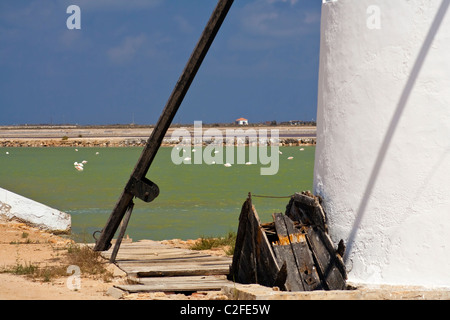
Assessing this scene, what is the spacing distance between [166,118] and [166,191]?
15.1 m

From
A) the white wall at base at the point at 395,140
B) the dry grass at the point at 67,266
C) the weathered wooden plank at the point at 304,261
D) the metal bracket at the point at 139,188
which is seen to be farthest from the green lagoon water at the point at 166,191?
the white wall at base at the point at 395,140

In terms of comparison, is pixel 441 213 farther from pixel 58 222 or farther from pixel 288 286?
pixel 58 222

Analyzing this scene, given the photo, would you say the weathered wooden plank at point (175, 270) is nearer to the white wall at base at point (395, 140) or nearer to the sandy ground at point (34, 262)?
the sandy ground at point (34, 262)

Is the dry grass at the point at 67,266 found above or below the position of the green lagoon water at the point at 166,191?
above

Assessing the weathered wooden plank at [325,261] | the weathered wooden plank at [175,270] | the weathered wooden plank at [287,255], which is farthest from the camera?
the weathered wooden plank at [175,270]

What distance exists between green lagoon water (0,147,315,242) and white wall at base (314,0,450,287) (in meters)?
6.78

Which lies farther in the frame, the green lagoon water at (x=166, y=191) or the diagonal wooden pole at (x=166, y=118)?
the green lagoon water at (x=166, y=191)

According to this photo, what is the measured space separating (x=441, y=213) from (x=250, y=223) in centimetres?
188

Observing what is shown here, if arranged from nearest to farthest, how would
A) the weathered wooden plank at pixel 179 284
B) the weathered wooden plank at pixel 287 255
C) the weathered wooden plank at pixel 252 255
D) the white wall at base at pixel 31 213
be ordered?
the weathered wooden plank at pixel 287 255
the weathered wooden plank at pixel 252 255
the weathered wooden plank at pixel 179 284
the white wall at base at pixel 31 213

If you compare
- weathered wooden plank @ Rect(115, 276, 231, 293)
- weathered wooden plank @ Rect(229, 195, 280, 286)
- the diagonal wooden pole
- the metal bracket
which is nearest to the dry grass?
the diagonal wooden pole

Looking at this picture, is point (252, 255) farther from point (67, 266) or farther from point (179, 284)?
point (67, 266)

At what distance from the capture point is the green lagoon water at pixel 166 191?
15.0 meters

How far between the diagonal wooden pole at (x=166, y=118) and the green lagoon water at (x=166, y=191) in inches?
162
